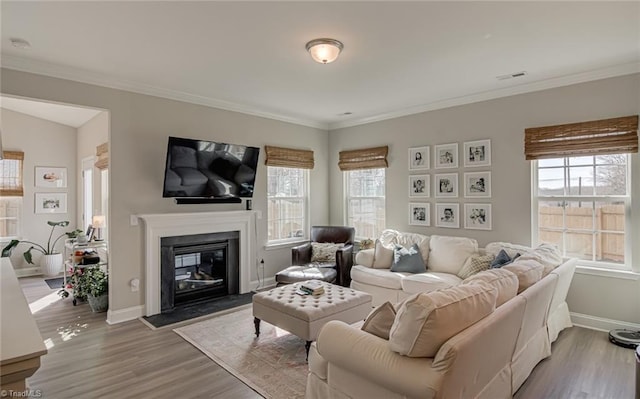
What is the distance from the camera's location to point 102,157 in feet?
17.0

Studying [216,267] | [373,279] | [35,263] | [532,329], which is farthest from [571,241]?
[35,263]

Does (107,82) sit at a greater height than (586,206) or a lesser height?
greater

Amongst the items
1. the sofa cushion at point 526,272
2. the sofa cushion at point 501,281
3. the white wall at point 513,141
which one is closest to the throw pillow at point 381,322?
the sofa cushion at point 501,281

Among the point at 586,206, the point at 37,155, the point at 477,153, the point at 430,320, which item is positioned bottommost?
the point at 430,320

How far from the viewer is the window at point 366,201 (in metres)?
5.72

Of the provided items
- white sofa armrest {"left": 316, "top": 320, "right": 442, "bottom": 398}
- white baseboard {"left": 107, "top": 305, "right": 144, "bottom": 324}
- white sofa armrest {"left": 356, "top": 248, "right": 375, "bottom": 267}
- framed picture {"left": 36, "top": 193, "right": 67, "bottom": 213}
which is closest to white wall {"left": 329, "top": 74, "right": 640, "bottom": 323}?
white sofa armrest {"left": 356, "top": 248, "right": 375, "bottom": 267}

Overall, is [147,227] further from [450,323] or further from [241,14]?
[450,323]

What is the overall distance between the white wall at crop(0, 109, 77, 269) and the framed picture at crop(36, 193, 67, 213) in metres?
0.06

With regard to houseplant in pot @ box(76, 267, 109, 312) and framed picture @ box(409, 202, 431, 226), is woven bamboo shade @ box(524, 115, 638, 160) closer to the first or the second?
framed picture @ box(409, 202, 431, 226)

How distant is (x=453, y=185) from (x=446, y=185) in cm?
10

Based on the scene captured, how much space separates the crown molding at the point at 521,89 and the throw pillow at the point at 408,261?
201cm

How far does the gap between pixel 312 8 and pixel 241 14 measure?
514 millimetres

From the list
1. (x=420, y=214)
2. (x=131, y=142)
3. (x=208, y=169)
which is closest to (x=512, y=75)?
(x=420, y=214)

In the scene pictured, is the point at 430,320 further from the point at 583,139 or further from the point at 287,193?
the point at 287,193
